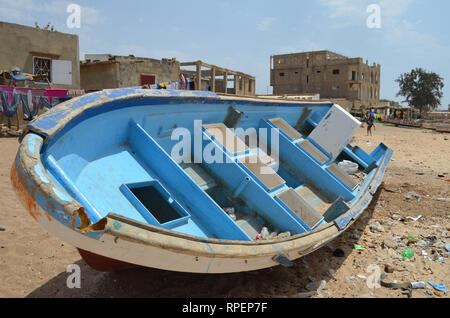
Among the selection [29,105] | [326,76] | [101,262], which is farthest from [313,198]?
[326,76]

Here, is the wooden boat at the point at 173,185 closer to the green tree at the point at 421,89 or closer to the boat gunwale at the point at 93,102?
the boat gunwale at the point at 93,102

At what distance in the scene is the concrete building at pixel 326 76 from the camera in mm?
36000

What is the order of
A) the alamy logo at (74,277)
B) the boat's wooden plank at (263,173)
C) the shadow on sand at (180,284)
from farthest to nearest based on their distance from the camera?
the boat's wooden plank at (263,173) < the alamy logo at (74,277) < the shadow on sand at (180,284)

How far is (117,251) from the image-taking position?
6.07 feet

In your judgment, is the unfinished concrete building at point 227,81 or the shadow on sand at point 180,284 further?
the unfinished concrete building at point 227,81

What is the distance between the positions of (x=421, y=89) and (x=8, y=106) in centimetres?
4265

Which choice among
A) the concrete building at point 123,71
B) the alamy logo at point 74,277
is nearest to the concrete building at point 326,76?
the concrete building at point 123,71

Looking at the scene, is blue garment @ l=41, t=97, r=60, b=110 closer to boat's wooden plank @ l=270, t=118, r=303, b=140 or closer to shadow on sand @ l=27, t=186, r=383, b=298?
boat's wooden plank @ l=270, t=118, r=303, b=140

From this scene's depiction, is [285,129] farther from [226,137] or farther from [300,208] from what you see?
[300,208]

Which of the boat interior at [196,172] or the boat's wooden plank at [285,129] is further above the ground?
the boat's wooden plank at [285,129]

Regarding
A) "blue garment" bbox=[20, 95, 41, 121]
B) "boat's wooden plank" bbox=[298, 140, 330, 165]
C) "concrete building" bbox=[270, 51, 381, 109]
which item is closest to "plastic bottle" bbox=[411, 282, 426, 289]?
"boat's wooden plank" bbox=[298, 140, 330, 165]

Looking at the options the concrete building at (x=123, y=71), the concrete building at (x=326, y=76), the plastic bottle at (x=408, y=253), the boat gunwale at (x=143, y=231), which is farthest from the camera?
the concrete building at (x=326, y=76)

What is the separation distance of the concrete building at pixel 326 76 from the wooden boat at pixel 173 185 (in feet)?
108

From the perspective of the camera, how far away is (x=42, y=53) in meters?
12.6
